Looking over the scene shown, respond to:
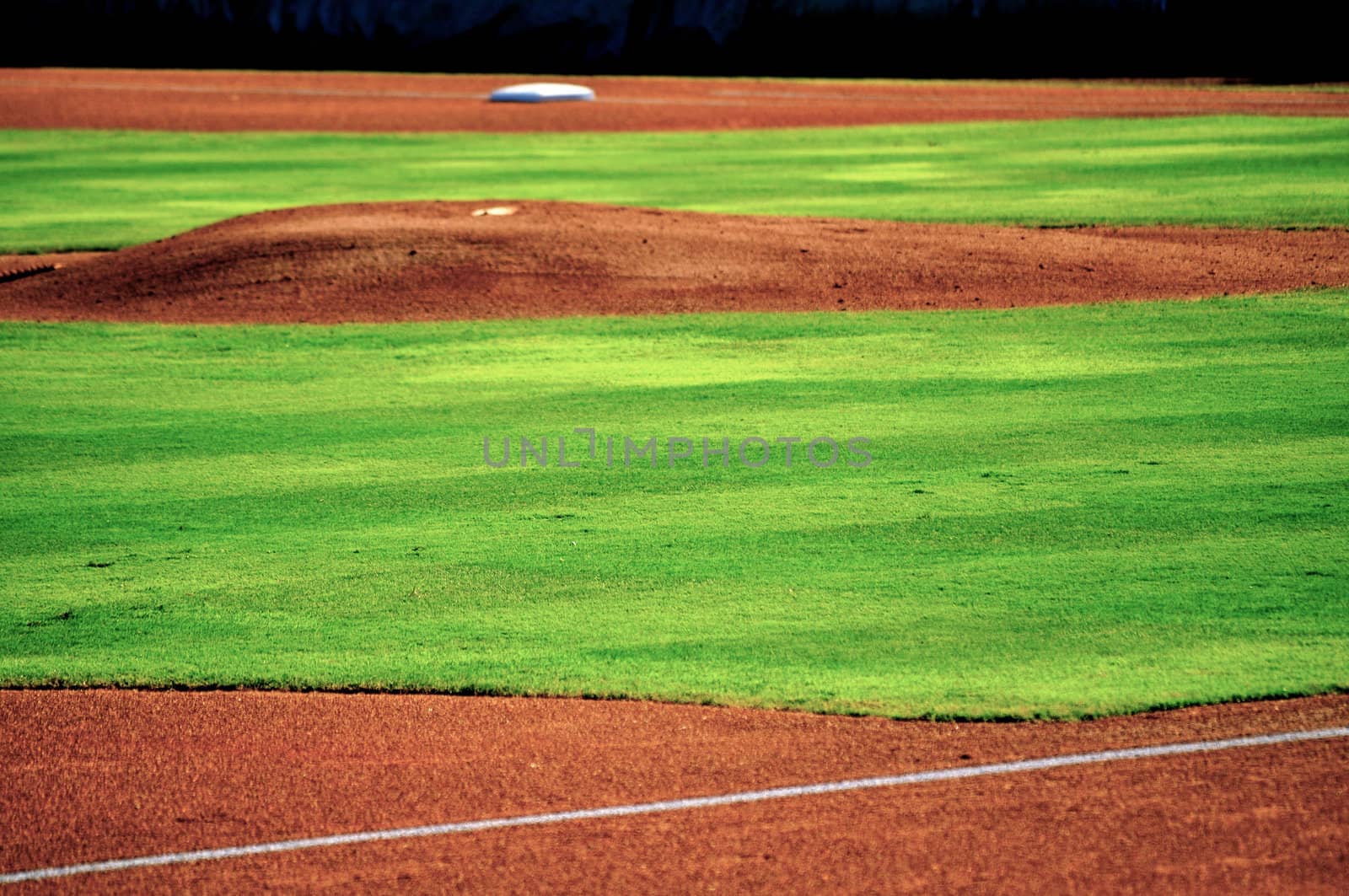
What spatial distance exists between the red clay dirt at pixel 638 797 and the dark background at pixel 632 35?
113ft

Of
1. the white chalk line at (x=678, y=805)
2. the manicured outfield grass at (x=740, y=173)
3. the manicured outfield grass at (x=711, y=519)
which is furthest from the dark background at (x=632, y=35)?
the white chalk line at (x=678, y=805)

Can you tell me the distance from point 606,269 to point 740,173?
849cm

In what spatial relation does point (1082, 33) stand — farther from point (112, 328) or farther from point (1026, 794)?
point (1026, 794)

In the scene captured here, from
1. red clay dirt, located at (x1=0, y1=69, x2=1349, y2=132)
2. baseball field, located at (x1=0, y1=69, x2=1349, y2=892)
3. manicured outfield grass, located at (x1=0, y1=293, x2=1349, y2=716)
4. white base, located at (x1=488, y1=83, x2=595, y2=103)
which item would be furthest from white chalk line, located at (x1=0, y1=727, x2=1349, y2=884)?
white base, located at (x1=488, y1=83, x2=595, y2=103)

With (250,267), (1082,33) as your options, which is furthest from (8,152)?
(1082,33)

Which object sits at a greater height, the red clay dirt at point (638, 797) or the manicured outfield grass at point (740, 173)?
the manicured outfield grass at point (740, 173)

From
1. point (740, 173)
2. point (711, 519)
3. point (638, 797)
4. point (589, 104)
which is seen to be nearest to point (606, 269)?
point (711, 519)

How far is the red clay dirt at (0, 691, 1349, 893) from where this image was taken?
4.29m

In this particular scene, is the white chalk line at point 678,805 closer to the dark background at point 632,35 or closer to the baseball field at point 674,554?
the baseball field at point 674,554

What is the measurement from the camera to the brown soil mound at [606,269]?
40.9 ft

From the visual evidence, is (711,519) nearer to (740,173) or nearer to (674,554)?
(674,554)

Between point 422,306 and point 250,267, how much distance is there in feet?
7.09

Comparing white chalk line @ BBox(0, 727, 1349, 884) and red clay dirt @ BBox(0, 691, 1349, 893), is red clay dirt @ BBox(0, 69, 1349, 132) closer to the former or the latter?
red clay dirt @ BBox(0, 691, 1349, 893)

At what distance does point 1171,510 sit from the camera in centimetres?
721
